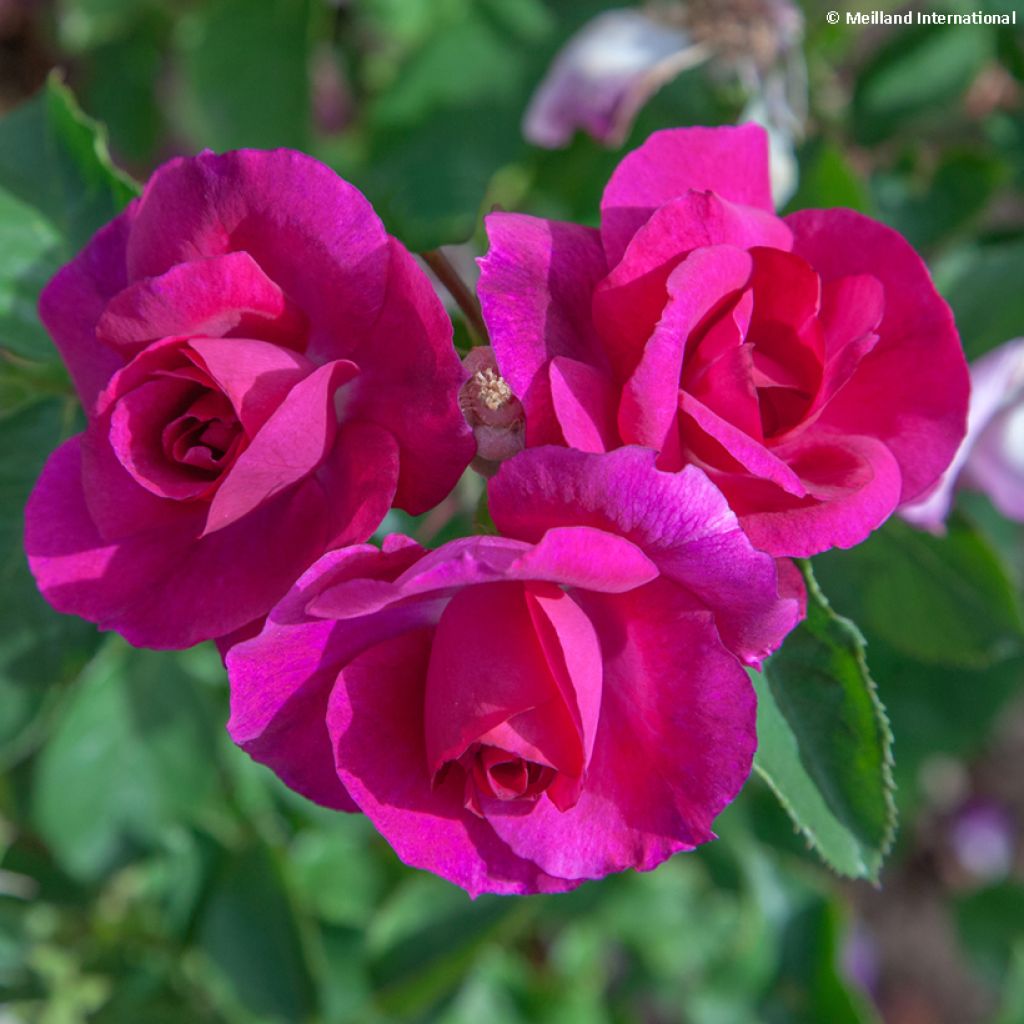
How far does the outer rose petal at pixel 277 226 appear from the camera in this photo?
1.86ft

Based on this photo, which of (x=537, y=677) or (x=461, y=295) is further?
(x=461, y=295)

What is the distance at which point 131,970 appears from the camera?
1.20 m

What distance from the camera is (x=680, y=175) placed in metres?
0.61

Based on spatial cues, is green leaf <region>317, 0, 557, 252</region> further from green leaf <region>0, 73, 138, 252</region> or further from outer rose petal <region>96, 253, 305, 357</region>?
outer rose petal <region>96, 253, 305, 357</region>

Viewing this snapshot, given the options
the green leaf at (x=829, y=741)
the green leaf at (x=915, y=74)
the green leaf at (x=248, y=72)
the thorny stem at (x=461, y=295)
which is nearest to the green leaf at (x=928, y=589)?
the green leaf at (x=829, y=741)

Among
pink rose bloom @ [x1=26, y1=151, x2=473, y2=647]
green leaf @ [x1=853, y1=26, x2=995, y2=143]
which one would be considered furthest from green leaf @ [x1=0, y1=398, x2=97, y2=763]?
green leaf @ [x1=853, y1=26, x2=995, y2=143]

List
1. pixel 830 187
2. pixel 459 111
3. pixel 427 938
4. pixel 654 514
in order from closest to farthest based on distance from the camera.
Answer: pixel 654 514, pixel 830 187, pixel 427 938, pixel 459 111

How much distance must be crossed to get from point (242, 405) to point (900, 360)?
0.35 m

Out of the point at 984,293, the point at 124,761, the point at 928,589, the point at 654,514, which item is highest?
the point at 654,514

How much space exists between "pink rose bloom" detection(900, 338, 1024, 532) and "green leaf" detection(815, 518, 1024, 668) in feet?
0.12

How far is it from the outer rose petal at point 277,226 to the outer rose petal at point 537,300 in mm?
59

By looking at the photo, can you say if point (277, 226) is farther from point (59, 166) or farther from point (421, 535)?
point (421, 535)

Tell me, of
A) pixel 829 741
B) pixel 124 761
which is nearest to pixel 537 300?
pixel 829 741

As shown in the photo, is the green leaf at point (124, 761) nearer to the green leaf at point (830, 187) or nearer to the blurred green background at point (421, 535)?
the blurred green background at point (421, 535)
